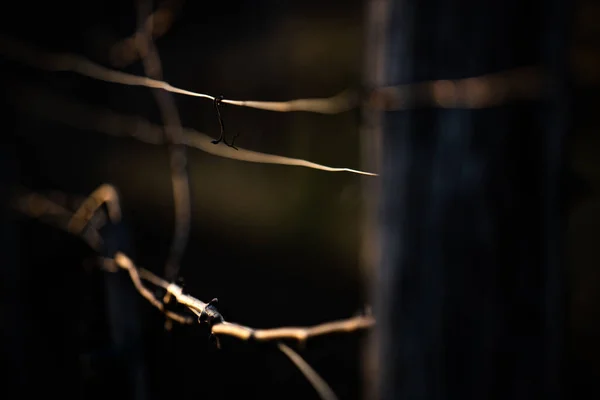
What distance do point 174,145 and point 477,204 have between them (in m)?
1.20

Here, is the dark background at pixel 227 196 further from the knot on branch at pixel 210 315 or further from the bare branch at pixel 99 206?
the knot on branch at pixel 210 315

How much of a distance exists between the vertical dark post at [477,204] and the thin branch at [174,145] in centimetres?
99

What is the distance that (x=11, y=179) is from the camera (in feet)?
8.94

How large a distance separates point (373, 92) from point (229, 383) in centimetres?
182

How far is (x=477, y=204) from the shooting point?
88 centimetres

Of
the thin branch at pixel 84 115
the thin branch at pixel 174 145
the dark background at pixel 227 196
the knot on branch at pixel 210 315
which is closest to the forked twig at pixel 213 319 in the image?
the knot on branch at pixel 210 315

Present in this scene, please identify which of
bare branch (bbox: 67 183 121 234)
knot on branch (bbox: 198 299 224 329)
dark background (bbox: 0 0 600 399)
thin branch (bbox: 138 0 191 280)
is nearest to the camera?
knot on branch (bbox: 198 299 224 329)

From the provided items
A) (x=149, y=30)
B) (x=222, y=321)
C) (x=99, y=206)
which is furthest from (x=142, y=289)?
(x=149, y=30)

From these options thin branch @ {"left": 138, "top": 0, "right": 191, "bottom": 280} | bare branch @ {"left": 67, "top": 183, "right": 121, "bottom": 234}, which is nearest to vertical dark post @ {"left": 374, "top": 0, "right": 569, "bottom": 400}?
bare branch @ {"left": 67, "top": 183, "right": 121, "bottom": 234}

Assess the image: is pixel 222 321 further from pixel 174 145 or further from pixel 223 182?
pixel 223 182

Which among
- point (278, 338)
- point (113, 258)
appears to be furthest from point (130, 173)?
point (278, 338)

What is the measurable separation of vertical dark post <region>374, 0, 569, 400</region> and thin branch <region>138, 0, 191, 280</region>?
99 cm

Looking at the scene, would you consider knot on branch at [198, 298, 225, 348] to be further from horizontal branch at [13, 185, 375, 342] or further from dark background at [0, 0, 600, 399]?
dark background at [0, 0, 600, 399]

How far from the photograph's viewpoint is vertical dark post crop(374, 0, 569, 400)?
86 centimetres
